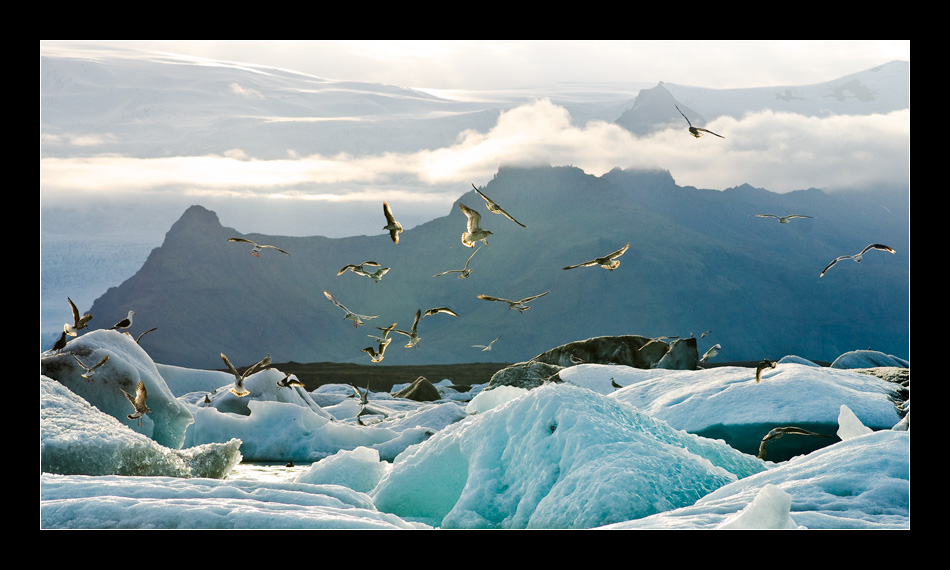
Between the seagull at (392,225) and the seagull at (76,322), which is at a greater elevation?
the seagull at (392,225)

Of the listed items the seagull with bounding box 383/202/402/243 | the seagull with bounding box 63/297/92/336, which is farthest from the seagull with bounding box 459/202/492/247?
the seagull with bounding box 63/297/92/336

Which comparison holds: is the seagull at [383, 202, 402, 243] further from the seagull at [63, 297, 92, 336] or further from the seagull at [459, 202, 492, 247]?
the seagull at [63, 297, 92, 336]

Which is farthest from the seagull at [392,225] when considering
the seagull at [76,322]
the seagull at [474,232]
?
the seagull at [76,322]

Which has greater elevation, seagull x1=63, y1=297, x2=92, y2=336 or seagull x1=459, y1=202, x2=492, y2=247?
seagull x1=459, y1=202, x2=492, y2=247

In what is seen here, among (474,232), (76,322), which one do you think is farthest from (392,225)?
(76,322)

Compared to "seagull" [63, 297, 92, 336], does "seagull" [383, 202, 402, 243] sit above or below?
above

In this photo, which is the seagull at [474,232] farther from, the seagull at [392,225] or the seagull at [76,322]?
the seagull at [76,322]

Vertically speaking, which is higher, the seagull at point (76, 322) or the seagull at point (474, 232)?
the seagull at point (474, 232)

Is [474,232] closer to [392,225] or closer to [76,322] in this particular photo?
[392,225]

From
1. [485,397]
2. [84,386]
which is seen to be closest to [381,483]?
[485,397]

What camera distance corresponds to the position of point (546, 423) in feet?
26.5
